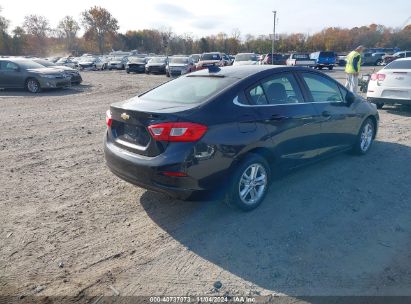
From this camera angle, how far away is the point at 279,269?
2.90 m

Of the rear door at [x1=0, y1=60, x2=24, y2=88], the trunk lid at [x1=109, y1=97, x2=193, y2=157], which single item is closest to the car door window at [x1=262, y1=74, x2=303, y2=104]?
the trunk lid at [x1=109, y1=97, x2=193, y2=157]

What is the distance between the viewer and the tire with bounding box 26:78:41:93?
48.9 ft

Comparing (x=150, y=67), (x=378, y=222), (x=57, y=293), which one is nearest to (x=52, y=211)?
(x=57, y=293)

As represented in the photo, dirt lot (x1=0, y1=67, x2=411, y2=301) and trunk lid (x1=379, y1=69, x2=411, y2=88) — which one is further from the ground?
trunk lid (x1=379, y1=69, x2=411, y2=88)

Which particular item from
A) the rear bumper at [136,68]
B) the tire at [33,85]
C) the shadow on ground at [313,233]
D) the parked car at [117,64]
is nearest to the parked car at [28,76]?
the tire at [33,85]

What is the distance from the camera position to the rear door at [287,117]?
3.89 meters

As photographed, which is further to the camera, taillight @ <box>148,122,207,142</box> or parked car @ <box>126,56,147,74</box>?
parked car @ <box>126,56,147,74</box>

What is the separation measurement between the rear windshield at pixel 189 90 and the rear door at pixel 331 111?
1308mm

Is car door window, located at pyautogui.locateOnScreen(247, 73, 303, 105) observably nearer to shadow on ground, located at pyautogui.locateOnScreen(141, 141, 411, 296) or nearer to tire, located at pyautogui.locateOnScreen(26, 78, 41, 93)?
shadow on ground, located at pyautogui.locateOnScreen(141, 141, 411, 296)

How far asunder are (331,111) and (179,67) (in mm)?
21305

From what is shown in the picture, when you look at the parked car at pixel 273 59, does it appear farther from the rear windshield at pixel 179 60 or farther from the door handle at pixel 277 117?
the door handle at pixel 277 117

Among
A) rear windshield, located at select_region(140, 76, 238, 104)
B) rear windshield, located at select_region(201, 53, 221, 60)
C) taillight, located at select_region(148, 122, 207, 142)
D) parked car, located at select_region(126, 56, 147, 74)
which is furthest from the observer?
rear windshield, located at select_region(201, 53, 221, 60)

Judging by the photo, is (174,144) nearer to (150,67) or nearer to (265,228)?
(265,228)

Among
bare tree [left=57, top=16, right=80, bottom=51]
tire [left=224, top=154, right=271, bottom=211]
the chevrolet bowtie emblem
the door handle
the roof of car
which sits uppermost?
bare tree [left=57, top=16, right=80, bottom=51]
